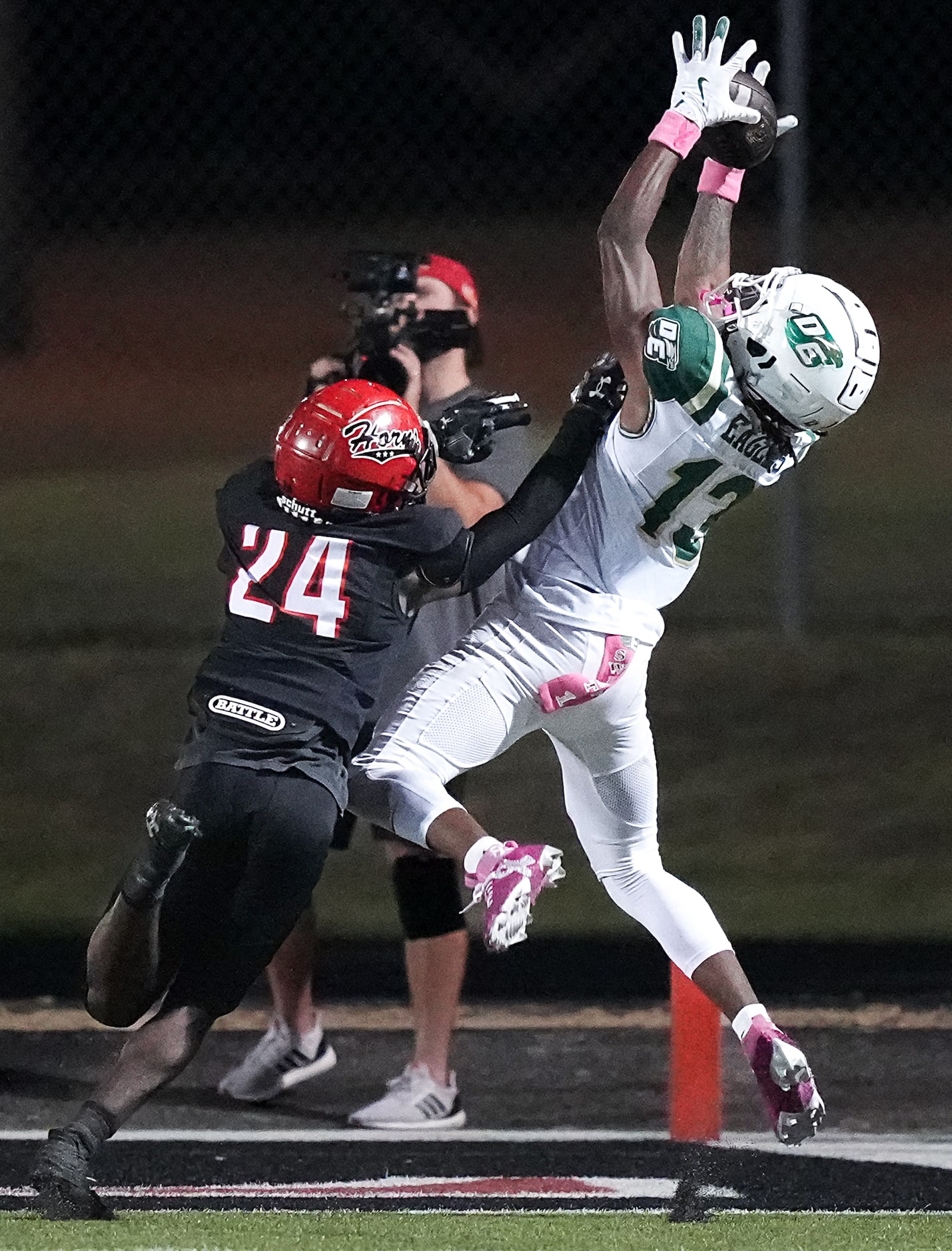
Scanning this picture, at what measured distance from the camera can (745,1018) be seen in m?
4.98

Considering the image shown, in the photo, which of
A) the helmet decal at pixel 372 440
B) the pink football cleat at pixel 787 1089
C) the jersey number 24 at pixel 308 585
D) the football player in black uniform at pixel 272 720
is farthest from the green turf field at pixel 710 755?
the helmet decal at pixel 372 440

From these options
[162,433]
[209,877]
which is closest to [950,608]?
[209,877]

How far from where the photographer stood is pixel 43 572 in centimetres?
1415

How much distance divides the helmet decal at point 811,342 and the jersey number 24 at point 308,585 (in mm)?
995

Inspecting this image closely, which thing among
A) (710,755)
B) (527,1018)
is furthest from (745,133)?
(710,755)

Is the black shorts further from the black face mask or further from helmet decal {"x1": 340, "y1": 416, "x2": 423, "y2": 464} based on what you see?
the black face mask

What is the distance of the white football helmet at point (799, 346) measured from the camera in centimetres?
491

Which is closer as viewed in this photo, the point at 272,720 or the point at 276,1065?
the point at 272,720

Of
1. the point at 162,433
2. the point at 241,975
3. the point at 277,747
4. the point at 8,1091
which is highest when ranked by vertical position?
the point at 277,747

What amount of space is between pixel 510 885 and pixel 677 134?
1612 millimetres

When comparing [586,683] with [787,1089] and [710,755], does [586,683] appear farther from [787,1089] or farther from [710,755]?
[710,755]

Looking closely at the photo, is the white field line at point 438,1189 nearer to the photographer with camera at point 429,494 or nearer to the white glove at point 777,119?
the photographer with camera at point 429,494

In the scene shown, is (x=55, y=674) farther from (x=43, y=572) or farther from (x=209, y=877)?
(x=209, y=877)

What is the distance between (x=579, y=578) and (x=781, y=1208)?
137 cm
